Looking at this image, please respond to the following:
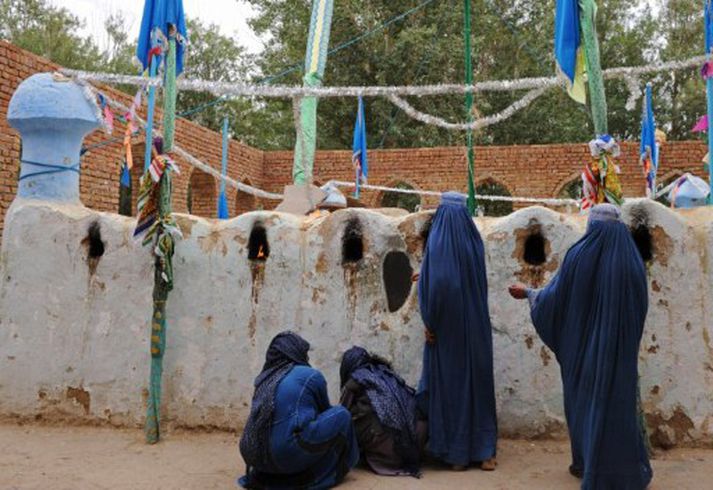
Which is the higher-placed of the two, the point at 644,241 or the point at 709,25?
the point at 709,25

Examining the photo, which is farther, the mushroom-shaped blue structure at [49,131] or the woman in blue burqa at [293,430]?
the mushroom-shaped blue structure at [49,131]

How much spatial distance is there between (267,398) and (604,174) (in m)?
2.11

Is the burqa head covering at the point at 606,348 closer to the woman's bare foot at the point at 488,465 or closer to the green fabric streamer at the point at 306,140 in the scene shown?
the woman's bare foot at the point at 488,465

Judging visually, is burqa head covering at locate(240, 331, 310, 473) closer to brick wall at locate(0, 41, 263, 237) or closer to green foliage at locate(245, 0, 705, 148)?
brick wall at locate(0, 41, 263, 237)

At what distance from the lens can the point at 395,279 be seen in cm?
428

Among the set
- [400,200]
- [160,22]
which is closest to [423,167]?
[400,200]

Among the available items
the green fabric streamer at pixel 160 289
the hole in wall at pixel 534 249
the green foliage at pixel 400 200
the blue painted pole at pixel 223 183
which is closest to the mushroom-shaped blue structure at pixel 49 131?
the green fabric streamer at pixel 160 289

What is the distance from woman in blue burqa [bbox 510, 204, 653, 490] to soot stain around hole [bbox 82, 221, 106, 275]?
117 inches

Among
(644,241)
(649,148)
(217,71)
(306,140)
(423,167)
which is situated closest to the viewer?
(644,241)

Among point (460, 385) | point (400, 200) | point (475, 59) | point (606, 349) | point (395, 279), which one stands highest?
point (475, 59)

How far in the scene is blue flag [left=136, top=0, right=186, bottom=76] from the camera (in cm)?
482

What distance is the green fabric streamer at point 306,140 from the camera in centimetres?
597

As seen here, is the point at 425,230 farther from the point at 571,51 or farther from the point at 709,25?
the point at 709,25

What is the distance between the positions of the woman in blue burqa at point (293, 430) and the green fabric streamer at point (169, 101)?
67.1 inches
